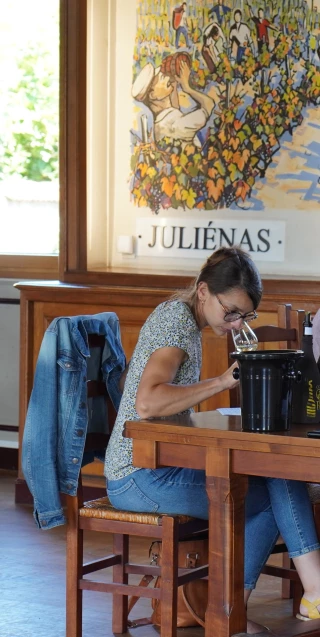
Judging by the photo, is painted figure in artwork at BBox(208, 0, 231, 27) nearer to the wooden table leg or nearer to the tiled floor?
the tiled floor

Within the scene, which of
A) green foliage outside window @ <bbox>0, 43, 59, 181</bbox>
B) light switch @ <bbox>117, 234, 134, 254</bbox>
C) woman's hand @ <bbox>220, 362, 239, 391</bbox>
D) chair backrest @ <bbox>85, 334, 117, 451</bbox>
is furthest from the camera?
green foliage outside window @ <bbox>0, 43, 59, 181</bbox>

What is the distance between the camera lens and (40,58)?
614cm

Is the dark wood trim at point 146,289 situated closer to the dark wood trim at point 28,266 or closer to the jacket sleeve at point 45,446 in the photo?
the dark wood trim at point 28,266

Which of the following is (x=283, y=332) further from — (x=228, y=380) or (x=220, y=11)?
(x=220, y=11)

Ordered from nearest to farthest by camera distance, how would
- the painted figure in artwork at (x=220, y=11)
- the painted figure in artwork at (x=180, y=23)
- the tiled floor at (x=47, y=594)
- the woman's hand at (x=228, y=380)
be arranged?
the woman's hand at (x=228, y=380) < the tiled floor at (x=47, y=594) < the painted figure in artwork at (x=220, y=11) < the painted figure in artwork at (x=180, y=23)

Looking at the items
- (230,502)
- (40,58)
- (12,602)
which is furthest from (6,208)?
(230,502)

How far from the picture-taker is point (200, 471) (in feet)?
10.2

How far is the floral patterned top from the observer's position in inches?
120

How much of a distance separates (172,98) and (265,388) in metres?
3.07

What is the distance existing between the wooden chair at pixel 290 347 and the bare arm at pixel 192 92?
1.80 metres

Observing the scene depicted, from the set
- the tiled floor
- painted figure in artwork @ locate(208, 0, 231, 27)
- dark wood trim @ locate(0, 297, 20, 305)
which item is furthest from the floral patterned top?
dark wood trim @ locate(0, 297, 20, 305)

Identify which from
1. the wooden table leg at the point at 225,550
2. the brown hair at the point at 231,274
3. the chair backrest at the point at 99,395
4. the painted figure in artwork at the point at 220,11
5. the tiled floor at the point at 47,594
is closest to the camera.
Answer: the wooden table leg at the point at 225,550

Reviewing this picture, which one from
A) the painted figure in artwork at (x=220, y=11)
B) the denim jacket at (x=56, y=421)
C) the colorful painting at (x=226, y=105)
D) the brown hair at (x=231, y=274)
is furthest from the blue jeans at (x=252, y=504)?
the painted figure in artwork at (x=220, y=11)

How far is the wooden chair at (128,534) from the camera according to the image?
2.99m
